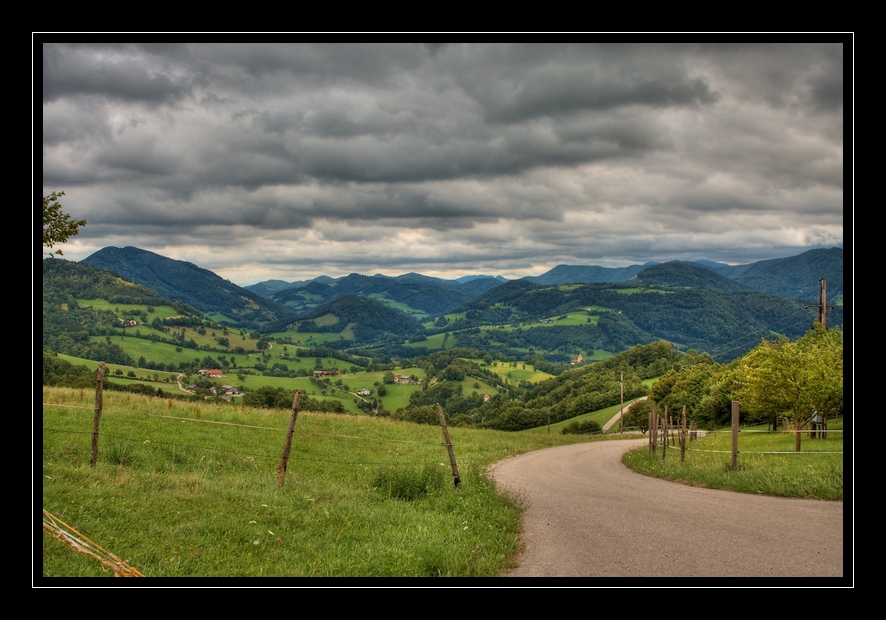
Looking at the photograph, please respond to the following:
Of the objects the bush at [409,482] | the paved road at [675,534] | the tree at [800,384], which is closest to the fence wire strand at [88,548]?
the paved road at [675,534]

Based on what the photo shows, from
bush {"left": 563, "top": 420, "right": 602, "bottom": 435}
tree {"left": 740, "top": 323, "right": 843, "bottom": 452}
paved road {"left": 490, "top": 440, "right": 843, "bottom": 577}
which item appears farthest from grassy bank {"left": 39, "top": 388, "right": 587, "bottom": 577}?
bush {"left": 563, "top": 420, "right": 602, "bottom": 435}

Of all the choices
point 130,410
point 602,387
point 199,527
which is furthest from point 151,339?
point 199,527

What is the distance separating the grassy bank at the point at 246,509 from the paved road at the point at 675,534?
2.58ft

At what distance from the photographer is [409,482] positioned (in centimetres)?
1291

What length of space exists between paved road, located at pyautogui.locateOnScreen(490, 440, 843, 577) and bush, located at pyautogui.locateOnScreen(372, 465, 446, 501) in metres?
1.96

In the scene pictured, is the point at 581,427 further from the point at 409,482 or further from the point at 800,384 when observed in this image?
the point at 409,482

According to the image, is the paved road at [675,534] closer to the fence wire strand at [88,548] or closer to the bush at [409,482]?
the bush at [409,482]

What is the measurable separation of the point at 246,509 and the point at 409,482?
4.35m

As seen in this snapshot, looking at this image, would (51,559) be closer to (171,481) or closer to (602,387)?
(171,481)

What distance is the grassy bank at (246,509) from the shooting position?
7.40m

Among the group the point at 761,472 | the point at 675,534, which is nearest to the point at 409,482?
the point at 675,534

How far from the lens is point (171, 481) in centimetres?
1044

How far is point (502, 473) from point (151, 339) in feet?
644

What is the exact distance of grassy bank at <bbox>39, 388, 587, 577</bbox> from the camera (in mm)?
7402
